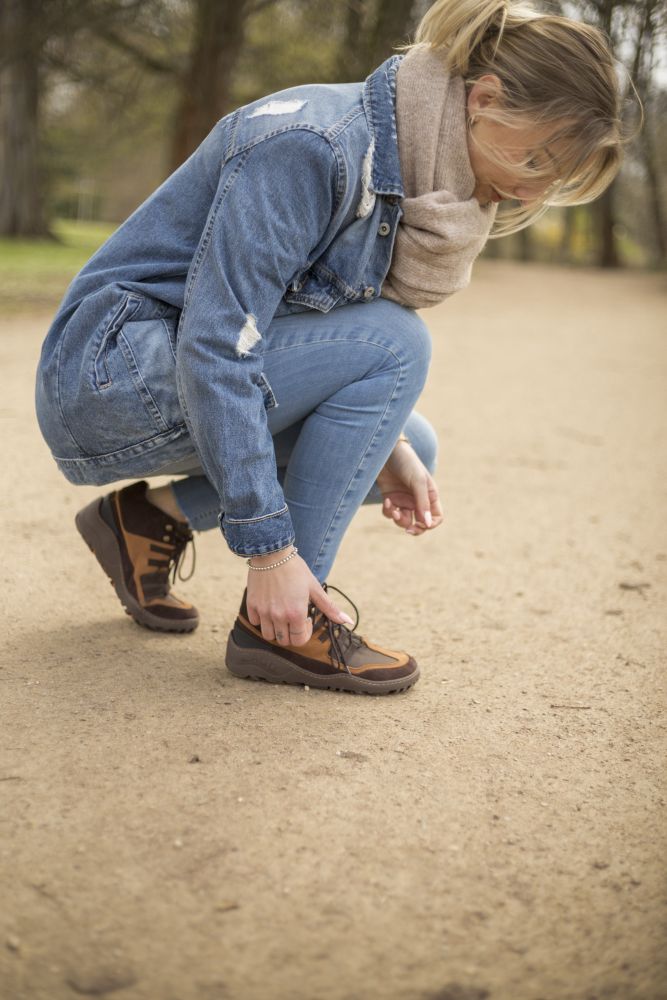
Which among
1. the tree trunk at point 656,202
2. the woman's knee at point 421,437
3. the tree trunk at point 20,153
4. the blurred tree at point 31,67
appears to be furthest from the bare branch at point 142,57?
the woman's knee at point 421,437

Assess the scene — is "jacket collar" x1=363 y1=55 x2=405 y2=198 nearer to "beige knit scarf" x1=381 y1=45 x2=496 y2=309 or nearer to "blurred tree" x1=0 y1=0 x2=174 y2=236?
"beige knit scarf" x1=381 y1=45 x2=496 y2=309

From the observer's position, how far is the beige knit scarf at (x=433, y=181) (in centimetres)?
175

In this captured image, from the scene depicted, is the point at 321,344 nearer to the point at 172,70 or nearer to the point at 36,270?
the point at 36,270

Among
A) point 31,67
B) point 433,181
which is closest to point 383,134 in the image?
point 433,181

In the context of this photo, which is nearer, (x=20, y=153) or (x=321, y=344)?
(x=321, y=344)

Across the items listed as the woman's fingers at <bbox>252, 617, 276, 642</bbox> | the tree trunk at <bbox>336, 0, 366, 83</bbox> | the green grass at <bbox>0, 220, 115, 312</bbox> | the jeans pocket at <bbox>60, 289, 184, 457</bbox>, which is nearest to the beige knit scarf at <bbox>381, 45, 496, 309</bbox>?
the jeans pocket at <bbox>60, 289, 184, 457</bbox>

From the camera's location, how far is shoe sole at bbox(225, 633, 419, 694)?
6.47ft

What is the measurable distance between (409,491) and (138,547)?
575 mm

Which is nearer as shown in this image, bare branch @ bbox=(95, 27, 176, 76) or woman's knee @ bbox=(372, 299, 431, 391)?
woman's knee @ bbox=(372, 299, 431, 391)

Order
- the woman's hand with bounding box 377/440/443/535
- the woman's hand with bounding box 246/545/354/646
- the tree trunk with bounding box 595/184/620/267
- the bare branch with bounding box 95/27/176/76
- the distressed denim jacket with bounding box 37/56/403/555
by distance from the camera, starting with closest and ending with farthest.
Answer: the distressed denim jacket with bounding box 37/56/403/555, the woman's hand with bounding box 246/545/354/646, the woman's hand with bounding box 377/440/443/535, the bare branch with bounding box 95/27/176/76, the tree trunk with bounding box 595/184/620/267

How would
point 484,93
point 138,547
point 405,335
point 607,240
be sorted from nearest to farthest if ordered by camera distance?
point 484,93, point 405,335, point 138,547, point 607,240

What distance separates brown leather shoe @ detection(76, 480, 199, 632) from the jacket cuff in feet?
1.55

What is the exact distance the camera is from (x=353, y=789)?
5.33 ft

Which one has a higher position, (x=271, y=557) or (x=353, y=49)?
(x=353, y=49)
